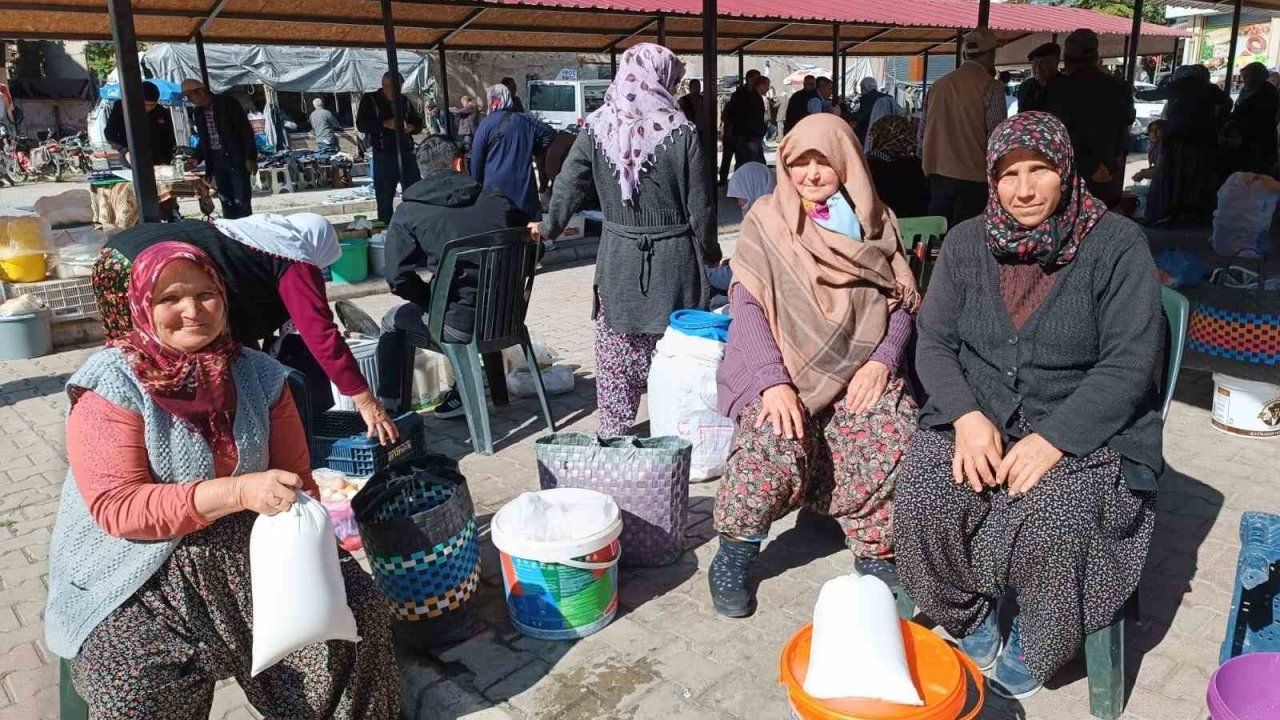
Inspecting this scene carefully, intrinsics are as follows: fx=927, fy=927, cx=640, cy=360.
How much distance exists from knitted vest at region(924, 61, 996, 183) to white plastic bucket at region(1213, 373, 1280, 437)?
229cm

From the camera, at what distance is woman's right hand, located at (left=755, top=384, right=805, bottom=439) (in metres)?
2.86

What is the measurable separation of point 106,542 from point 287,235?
1347 mm

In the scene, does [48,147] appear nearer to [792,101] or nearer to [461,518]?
[792,101]

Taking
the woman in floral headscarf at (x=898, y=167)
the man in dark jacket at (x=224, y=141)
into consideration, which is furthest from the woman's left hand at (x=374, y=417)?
the man in dark jacket at (x=224, y=141)

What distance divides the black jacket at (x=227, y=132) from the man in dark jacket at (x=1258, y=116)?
1082 cm

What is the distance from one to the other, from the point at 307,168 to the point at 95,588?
1640 centimetres

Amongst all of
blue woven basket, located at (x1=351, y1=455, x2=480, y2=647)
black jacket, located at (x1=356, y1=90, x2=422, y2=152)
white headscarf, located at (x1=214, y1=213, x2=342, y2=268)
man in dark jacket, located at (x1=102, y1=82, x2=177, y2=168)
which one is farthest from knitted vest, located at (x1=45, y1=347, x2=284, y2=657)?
black jacket, located at (x1=356, y1=90, x2=422, y2=152)

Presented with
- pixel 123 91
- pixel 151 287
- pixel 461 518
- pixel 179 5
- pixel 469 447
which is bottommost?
Answer: pixel 469 447

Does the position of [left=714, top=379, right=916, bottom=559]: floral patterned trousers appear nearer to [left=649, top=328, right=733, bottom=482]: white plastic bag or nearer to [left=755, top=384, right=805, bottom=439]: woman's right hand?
[left=755, top=384, right=805, bottom=439]: woman's right hand

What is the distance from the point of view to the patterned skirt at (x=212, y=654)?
2.06 meters

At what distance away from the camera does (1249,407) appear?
426cm

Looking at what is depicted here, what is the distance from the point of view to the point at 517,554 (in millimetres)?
2762

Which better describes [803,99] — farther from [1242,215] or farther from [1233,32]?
[1242,215]

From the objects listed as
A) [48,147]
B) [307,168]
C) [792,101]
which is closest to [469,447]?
[792,101]
